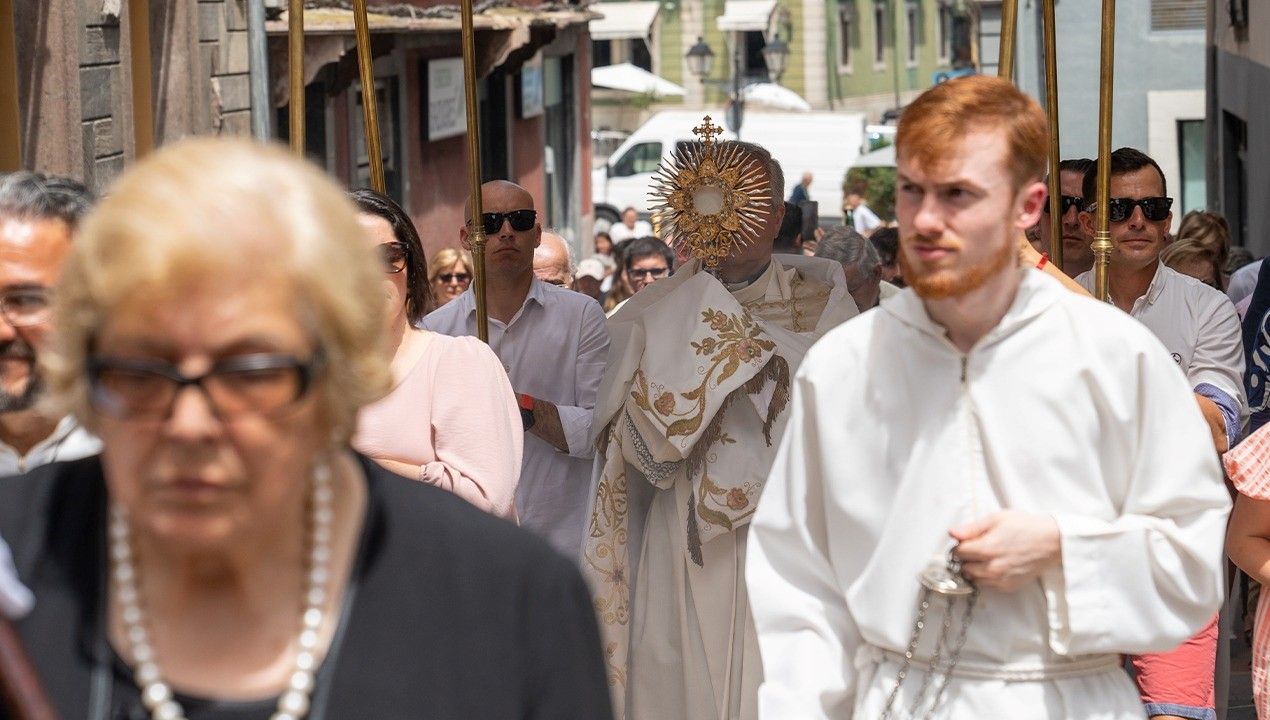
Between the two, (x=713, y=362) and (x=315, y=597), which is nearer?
(x=315, y=597)

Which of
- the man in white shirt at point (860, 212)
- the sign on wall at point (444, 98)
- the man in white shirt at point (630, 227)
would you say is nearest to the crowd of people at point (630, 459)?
the sign on wall at point (444, 98)

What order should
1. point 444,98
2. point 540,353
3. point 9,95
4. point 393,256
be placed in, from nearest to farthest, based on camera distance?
point 393,256, point 540,353, point 9,95, point 444,98

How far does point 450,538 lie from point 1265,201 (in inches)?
455

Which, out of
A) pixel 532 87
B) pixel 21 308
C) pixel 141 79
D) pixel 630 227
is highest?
pixel 532 87

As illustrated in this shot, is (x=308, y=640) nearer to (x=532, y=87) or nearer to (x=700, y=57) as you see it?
(x=532, y=87)

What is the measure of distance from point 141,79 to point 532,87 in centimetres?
1324

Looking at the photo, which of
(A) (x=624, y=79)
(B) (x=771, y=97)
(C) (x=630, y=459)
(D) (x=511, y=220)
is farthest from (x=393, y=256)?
(B) (x=771, y=97)

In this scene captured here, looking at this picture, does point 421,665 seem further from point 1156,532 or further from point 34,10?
point 34,10

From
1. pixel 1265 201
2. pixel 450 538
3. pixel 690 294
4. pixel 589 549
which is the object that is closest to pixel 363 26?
pixel 690 294

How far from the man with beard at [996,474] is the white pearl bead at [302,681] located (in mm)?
1485

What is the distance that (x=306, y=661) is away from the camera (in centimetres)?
186

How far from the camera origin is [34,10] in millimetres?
7984

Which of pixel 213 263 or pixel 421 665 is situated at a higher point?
pixel 213 263

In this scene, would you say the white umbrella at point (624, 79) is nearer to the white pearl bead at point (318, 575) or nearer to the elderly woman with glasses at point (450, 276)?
the elderly woman with glasses at point (450, 276)
